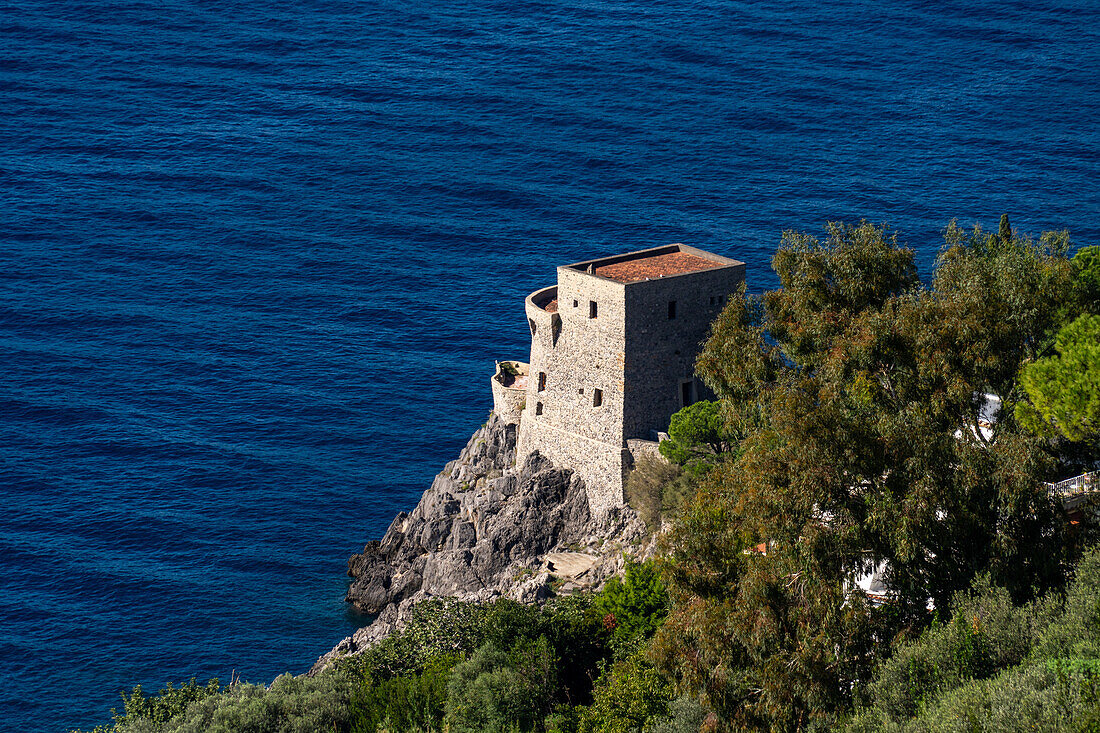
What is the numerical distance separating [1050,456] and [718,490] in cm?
1148

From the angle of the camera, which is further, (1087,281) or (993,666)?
(1087,281)

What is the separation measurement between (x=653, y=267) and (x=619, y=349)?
19.8 ft

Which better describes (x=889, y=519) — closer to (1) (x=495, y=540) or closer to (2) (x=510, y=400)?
(1) (x=495, y=540)

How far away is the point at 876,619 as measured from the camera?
4666 centimetres

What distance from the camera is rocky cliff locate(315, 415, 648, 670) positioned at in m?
87.4

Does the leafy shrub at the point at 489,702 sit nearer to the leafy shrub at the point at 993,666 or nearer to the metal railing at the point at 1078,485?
the leafy shrub at the point at 993,666

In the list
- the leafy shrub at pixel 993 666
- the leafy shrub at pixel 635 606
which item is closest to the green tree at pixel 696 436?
the leafy shrub at pixel 635 606

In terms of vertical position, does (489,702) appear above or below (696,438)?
below

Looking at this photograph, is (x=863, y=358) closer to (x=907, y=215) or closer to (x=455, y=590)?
(x=455, y=590)

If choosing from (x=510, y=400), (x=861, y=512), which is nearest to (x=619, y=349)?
(x=510, y=400)

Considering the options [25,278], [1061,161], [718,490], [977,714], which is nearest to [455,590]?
[718,490]

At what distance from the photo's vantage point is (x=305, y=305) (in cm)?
16488

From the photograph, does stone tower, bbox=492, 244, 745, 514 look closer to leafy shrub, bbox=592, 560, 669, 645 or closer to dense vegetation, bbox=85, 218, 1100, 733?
leafy shrub, bbox=592, 560, 669, 645

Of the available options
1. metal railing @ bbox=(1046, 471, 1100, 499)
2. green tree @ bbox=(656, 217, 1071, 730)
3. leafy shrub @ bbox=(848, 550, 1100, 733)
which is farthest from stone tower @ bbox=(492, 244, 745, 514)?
leafy shrub @ bbox=(848, 550, 1100, 733)
